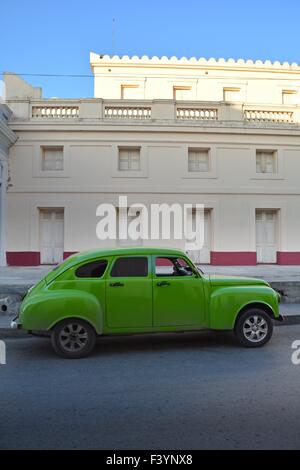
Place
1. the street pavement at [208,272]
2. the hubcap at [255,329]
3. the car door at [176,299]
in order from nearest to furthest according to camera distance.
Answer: the car door at [176,299] → the hubcap at [255,329] → the street pavement at [208,272]

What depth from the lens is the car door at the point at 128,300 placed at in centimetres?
631

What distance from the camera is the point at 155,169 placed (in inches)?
687

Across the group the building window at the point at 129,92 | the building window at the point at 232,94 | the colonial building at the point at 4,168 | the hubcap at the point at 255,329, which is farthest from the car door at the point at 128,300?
the building window at the point at 232,94

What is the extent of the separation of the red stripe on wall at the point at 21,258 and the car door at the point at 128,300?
11302 mm

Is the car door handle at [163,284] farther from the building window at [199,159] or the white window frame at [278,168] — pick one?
the white window frame at [278,168]

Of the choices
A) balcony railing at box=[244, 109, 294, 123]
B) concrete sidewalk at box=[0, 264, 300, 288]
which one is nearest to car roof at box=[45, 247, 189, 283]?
concrete sidewalk at box=[0, 264, 300, 288]

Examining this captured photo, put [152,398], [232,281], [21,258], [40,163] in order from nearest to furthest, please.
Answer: [152,398]
[232,281]
[21,258]
[40,163]

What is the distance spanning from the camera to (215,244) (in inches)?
691

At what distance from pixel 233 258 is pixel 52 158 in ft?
29.9

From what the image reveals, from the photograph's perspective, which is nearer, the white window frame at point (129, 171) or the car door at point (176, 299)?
the car door at point (176, 299)

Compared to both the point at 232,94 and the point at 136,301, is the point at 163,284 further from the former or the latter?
the point at 232,94

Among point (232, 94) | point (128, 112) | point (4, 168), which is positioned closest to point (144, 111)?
point (128, 112)

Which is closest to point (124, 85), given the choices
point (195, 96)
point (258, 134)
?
point (195, 96)

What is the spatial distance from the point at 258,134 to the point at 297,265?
6053 mm
